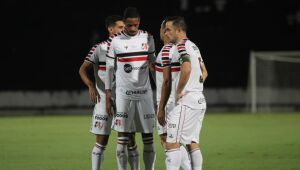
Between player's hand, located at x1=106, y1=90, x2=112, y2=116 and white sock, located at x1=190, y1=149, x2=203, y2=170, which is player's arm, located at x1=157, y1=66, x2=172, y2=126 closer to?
white sock, located at x1=190, y1=149, x2=203, y2=170

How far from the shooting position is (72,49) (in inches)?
912

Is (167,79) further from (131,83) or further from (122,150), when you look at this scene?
(122,150)

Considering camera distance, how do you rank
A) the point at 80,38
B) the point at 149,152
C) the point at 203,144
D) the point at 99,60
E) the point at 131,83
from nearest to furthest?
the point at 131,83 → the point at 149,152 → the point at 99,60 → the point at 203,144 → the point at 80,38

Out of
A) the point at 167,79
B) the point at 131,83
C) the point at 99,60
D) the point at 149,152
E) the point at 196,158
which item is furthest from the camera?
the point at 99,60

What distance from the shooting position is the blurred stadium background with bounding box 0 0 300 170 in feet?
74.2

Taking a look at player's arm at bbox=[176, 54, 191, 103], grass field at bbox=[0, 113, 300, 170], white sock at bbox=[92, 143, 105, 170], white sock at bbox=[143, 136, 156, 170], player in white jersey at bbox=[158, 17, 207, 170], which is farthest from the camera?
grass field at bbox=[0, 113, 300, 170]

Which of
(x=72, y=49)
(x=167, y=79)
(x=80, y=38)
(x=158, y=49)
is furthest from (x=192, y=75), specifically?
(x=80, y=38)

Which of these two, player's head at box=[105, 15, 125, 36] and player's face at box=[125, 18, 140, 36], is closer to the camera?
player's face at box=[125, 18, 140, 36]

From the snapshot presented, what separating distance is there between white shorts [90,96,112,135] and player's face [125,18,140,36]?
89 cm

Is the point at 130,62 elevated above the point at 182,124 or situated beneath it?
elevated above

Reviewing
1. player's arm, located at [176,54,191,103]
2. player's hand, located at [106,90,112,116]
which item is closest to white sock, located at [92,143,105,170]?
player's hand, located at [106,90,112,116]

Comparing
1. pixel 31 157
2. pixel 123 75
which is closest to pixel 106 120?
pixel 123 75

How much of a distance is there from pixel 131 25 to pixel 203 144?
18.1 feet

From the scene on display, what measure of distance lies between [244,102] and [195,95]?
16.5 meters
